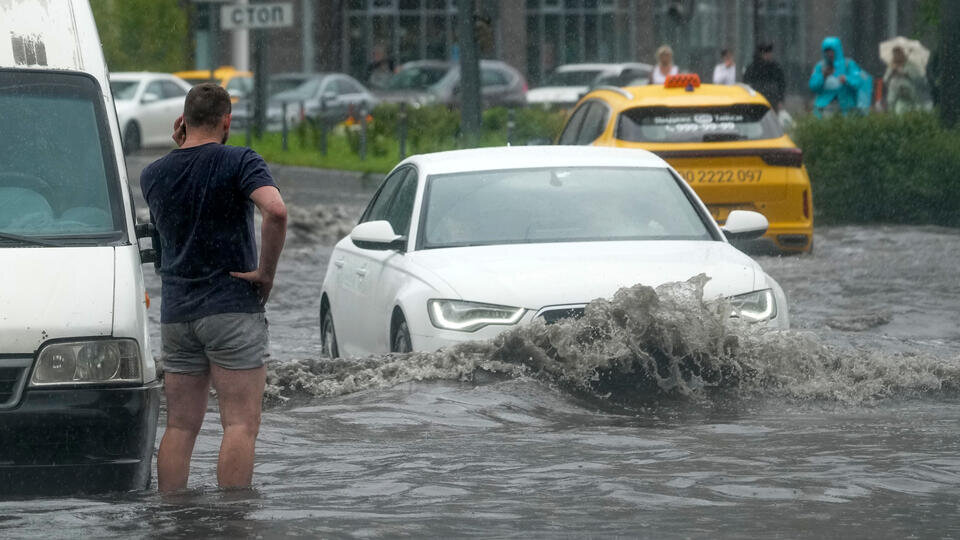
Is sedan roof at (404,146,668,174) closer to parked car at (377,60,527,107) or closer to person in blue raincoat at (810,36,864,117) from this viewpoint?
person in blue raincoat at (810,36,864,117)

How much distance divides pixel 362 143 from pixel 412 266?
22754 mm

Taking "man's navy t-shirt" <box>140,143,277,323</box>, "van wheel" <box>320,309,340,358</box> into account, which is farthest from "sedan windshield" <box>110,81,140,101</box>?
"man's navy t-shirt" <box>140,143,277,323</box>

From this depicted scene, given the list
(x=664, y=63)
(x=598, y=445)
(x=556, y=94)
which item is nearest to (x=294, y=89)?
(x=556, y=94)

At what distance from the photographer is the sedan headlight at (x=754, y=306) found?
30.9ft

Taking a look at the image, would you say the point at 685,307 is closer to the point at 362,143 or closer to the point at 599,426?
the point at 599,426

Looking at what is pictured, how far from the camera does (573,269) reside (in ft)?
30.7

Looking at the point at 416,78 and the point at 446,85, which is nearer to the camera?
the point at 446,85

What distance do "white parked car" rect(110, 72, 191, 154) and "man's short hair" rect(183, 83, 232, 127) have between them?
31279 mm

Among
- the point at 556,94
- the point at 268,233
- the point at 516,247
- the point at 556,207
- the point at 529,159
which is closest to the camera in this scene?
the point at 268,233

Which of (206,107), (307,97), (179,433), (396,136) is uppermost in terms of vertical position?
(206,107)

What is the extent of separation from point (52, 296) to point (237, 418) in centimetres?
75

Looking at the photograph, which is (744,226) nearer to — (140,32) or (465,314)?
(465,314)

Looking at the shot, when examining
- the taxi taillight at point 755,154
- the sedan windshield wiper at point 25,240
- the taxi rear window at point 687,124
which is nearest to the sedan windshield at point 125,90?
the taxi rear window at point 687,124

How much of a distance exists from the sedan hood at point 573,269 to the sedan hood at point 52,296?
2.73 metres
